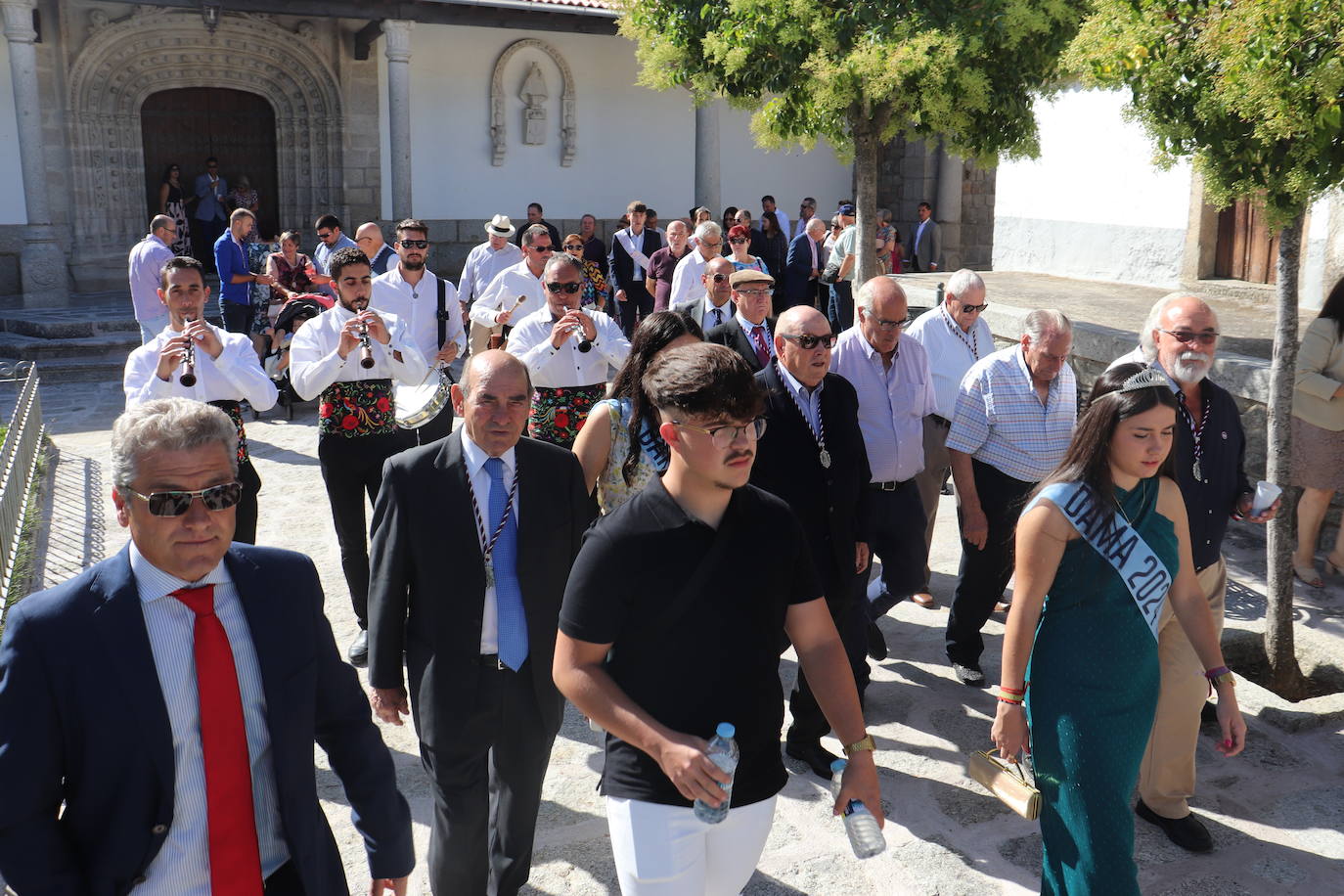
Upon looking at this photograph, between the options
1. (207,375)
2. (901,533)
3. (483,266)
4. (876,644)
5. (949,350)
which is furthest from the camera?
(483,266)

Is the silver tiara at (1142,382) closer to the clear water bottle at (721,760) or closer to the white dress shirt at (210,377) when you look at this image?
the clear water bottle at (721,760)

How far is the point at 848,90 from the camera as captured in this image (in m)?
7.23

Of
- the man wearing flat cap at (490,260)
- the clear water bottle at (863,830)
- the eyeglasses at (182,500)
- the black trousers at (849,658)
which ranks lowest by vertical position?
the black trousers at (849,658)

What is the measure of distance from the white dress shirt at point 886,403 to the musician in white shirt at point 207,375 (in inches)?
93.3

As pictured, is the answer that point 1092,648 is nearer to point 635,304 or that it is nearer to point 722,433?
point 722,433

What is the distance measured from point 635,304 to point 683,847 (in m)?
10.7

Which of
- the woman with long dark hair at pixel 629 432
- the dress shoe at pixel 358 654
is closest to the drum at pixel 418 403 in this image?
the dress shoe at pixel 358 654

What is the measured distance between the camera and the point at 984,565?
17.2 ft

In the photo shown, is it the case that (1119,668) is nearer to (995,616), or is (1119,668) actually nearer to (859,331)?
(859,331)

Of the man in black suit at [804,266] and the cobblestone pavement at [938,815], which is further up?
the man in black suit at [804,266]

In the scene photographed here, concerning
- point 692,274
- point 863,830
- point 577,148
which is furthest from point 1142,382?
point 577,148

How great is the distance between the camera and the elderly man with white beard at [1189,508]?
4.05 meters

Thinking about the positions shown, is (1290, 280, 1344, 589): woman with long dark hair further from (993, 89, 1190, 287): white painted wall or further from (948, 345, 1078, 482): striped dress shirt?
(993, 89, 1190, 287): white painted wall

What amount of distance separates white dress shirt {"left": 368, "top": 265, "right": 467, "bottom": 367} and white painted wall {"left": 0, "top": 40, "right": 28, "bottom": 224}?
10.8 m
